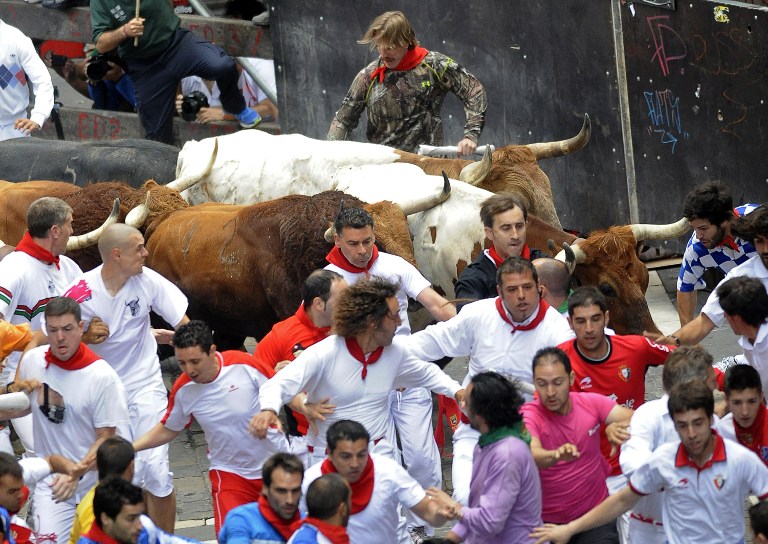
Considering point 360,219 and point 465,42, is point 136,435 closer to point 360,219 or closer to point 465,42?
point 360,219

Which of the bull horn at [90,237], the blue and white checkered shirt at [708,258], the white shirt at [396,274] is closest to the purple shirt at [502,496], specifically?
→ the white shirt at [396,274]

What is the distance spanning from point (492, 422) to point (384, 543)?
794 mm

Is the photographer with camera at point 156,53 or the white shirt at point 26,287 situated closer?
Answer: the white shirt at point 26,287

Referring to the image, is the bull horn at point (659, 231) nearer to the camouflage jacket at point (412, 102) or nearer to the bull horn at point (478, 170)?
the bull horn at point (478, 170)

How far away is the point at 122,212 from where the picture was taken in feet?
34.2

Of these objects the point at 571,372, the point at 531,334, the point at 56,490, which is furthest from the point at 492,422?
the point at 56,490

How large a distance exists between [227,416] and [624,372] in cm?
199

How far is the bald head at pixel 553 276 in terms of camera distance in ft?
26.1

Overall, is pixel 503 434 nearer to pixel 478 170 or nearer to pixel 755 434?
pixel 755 434

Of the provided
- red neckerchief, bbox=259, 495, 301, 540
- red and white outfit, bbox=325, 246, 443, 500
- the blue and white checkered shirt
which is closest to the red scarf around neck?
red and white outfit, bbox=325, 246, 443, 500

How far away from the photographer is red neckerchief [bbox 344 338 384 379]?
22.5 ft

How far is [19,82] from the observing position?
12.9 m

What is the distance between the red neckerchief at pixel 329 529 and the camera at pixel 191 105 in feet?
29.6

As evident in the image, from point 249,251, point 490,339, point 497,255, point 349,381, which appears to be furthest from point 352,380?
point 249,251
